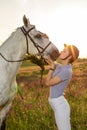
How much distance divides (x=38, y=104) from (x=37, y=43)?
1.53 meters

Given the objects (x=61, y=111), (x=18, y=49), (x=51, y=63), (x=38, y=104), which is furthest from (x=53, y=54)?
(x=38, y=104)

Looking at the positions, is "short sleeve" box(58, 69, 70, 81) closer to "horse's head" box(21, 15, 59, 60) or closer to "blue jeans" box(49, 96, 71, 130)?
"blue jeans" box(49, 96, 71, 130)

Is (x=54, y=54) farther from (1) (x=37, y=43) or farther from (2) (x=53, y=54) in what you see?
(1) (x=37, y=43)

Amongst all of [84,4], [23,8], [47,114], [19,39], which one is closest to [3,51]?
[19,39]

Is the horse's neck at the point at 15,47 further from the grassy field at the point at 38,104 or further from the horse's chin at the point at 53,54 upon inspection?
the grassy field at the point at 38,104

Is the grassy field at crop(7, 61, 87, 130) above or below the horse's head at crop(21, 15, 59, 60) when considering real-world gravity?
below

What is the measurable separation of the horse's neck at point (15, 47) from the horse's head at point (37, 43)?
53 mm

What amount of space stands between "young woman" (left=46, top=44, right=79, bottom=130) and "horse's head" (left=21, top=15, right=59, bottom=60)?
0.40m

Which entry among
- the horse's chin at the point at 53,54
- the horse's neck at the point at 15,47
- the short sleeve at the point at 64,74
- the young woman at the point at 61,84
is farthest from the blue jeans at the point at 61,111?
the horse's neck at the point at 15,47

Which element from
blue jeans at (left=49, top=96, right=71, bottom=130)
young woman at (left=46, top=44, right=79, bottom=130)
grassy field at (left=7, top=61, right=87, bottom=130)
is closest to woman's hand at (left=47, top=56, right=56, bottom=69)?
young woman at (left=46, top=44, right=79, bottom=130)

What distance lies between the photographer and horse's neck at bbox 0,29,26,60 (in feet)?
10.4

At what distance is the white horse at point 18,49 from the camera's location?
3.16 meters

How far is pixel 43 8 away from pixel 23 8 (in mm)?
360

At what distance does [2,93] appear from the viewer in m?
3.20
